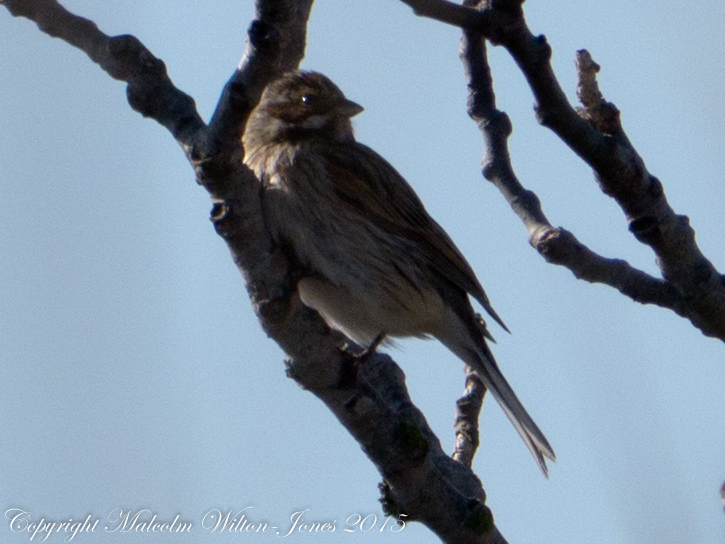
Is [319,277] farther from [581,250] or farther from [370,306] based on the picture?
[581,250]

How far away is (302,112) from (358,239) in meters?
1.19

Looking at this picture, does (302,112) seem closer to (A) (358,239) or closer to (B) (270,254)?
(A) (358,239)

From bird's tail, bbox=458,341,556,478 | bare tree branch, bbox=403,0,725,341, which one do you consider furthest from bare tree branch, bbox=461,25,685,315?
bird's tail, bbox=458,341,556,478

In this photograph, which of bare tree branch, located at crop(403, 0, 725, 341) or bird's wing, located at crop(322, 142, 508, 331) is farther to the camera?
bird's wing, located at crop(322, 142, 508, 331)

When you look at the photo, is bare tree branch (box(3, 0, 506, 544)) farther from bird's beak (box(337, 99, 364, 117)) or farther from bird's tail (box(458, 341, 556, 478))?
bird's beak (box(337, 99, 364, 117))

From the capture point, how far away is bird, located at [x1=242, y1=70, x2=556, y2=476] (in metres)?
5.01

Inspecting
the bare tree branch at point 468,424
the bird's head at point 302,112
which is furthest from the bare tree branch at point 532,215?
the bird's head at point 302,112

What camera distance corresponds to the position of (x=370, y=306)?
5.23 meters

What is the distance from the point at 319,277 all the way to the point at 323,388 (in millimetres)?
1547

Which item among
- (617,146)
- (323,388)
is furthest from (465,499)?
(617,146)

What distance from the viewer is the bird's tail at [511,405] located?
5406 mm

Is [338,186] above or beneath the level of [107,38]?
above

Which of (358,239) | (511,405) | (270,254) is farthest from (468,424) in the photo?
(270,254)

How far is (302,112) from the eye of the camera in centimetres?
606
